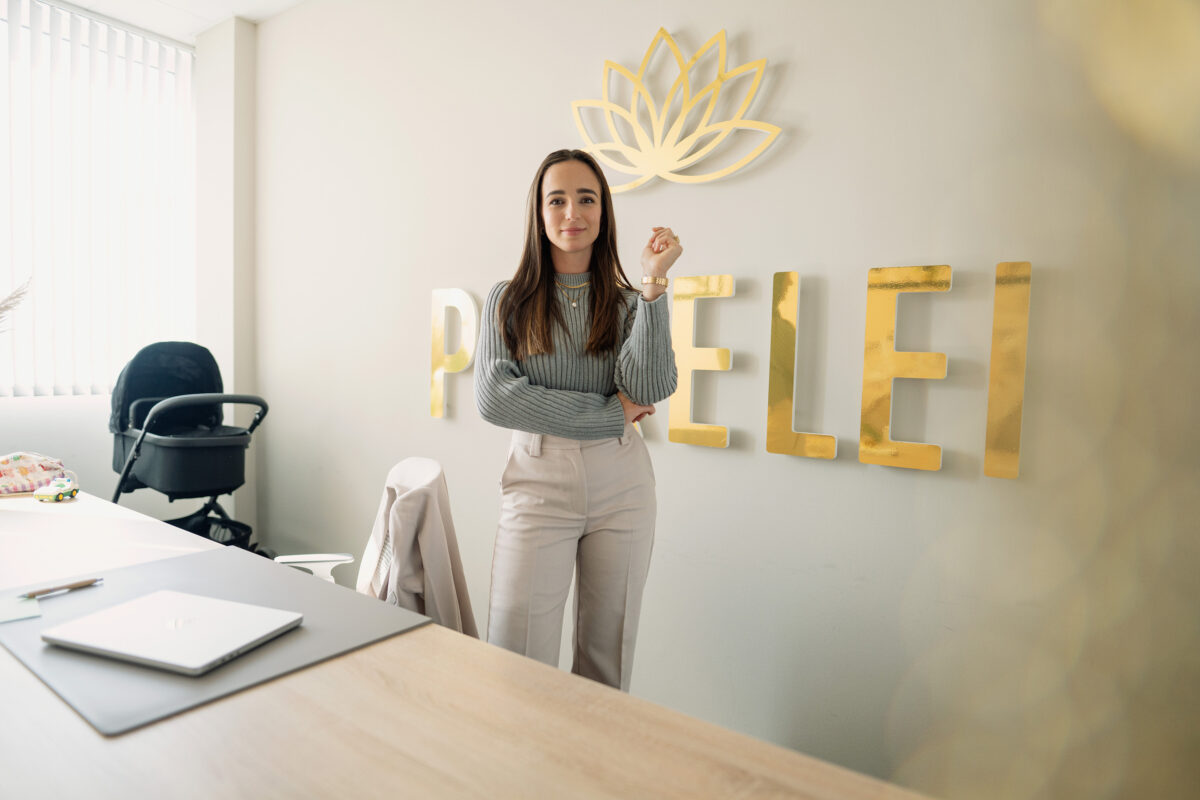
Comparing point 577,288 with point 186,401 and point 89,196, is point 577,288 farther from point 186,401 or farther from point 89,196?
point 89,196

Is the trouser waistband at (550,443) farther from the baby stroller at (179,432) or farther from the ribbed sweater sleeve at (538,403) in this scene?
the baby stroller at (179,432)

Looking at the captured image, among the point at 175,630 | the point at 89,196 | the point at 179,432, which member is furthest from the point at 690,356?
the point at 89,196

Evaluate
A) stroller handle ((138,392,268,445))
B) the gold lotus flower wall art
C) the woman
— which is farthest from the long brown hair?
stroller handle ((138,392,268,445))

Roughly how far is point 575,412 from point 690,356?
0.72 metres

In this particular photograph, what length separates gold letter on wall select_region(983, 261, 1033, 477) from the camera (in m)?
1.73

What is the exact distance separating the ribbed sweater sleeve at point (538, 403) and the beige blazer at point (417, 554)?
0.30 metres

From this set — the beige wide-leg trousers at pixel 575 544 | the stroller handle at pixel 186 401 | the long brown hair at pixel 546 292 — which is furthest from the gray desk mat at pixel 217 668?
the stroller handle at pixel 186 401

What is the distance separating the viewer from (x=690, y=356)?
2252 millimetres

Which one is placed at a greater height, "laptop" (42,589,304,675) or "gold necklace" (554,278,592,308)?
"gold necklace" (554,278,592,308)

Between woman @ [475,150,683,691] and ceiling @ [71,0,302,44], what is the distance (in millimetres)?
2800

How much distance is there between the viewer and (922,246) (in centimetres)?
188

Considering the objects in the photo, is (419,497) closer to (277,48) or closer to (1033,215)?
(1033,215)

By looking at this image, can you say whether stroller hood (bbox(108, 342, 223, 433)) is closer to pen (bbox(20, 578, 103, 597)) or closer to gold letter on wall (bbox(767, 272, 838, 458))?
pen (bbox(20, 578, 103, 597))

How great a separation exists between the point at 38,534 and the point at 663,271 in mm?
1488
